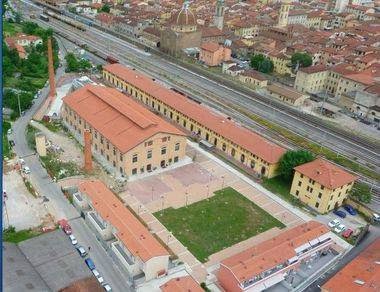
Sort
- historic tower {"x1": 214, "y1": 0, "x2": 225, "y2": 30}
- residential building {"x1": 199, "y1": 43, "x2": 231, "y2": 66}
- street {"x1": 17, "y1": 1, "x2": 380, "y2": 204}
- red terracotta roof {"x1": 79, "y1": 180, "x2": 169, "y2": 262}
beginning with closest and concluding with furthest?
red terracotta roof {"x1": 79, "y1": 180, "x2": 169, "y2": 262} < street {"x1": 17, "y1": 1, "x2": 380, "y2": 204} < residential building {"x1": 199, "y1": 43, "x2": 231, "y2": 66} < historic tower {"x1": 214, "y1": 0, "x2": 225, "y2": 30}

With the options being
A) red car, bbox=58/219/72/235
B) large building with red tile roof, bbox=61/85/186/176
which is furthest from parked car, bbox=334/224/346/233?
red car, bbox=58/219/72/235

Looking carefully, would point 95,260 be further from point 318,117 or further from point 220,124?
point 318,117

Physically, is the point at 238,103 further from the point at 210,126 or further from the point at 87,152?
the point at 87,152

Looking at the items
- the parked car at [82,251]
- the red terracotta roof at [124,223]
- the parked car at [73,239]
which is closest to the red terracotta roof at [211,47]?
the red terracotta roof at [124,223]

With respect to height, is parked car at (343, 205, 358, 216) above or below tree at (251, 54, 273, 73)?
below

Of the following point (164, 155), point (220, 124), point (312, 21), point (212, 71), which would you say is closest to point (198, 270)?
point (164, 155)

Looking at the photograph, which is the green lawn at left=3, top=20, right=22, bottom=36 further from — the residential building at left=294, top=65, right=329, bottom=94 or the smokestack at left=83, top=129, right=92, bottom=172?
the residential building at left=294, top=65, right=329, bottom=94

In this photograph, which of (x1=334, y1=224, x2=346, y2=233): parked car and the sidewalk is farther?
the sidewalk
